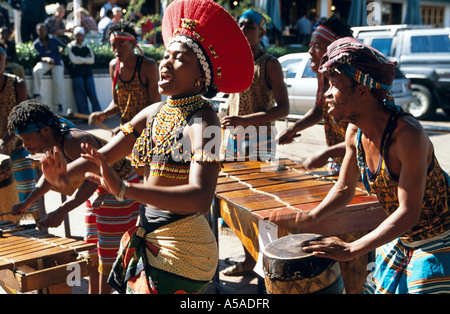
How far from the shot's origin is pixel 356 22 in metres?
19.2

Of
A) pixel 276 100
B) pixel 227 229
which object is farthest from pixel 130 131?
pixel 227 229

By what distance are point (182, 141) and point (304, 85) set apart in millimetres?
10508

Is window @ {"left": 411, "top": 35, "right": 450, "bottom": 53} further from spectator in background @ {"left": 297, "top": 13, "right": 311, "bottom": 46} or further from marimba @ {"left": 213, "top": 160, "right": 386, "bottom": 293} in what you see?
marimba @ {"left": 213, "top": 160, "right": 386, "bottom": 293}

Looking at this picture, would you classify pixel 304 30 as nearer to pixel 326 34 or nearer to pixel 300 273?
pixel 326 34

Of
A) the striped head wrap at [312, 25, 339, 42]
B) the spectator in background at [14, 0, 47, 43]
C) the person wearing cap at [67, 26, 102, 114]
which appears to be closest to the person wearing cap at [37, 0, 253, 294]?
the striped head wrap at [312, 25, 339, 42]

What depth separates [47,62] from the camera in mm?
11922

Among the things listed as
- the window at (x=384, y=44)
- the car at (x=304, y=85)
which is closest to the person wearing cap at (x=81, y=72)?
the car at (x=304, y=85)

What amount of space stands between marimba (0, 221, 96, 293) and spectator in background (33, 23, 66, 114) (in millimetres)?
9269

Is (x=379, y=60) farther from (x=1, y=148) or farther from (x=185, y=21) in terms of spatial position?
(x=1, y=148)

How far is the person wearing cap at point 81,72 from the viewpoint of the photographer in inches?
493

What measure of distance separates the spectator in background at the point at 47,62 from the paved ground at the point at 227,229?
44.7 inches

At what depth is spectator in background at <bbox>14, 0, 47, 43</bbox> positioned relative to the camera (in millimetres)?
12859

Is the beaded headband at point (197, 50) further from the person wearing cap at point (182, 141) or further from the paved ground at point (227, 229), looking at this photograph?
the paved ground at point (227, 229)

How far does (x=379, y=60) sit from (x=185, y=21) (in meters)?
0.93
